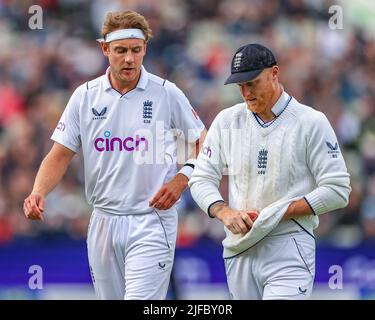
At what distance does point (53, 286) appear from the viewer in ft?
30.0

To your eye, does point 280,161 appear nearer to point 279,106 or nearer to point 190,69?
point 279,106

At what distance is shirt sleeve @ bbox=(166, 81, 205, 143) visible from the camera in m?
6.83

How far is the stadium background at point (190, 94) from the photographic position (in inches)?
362

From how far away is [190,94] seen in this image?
376 inches

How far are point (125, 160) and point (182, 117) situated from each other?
47cm

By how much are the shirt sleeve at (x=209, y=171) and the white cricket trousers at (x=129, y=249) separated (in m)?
0.65

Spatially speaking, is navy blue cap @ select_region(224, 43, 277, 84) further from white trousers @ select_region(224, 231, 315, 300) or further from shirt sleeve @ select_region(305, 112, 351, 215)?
white trousers @ select_region(224, 231, 315, 300)

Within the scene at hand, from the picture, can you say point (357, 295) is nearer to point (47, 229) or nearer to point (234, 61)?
point (47, 229)

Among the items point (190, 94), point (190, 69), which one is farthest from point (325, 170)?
point (190, 69)

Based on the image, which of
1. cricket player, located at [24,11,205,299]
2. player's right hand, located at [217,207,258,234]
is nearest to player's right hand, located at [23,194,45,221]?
cricket player, located at [24,11,205,299]

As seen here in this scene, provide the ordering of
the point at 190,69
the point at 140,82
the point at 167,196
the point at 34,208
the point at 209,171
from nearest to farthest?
the point at 209,171, the point at 34,208, the point at 167,196, the point at 140,82, the point at 190,69

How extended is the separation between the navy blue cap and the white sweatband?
98 cm

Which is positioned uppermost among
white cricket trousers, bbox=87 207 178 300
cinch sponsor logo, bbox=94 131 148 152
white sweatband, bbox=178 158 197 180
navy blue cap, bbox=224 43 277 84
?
navy blue cap, bbox=224 43 277 84

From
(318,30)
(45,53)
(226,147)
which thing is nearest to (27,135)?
(45,53)
